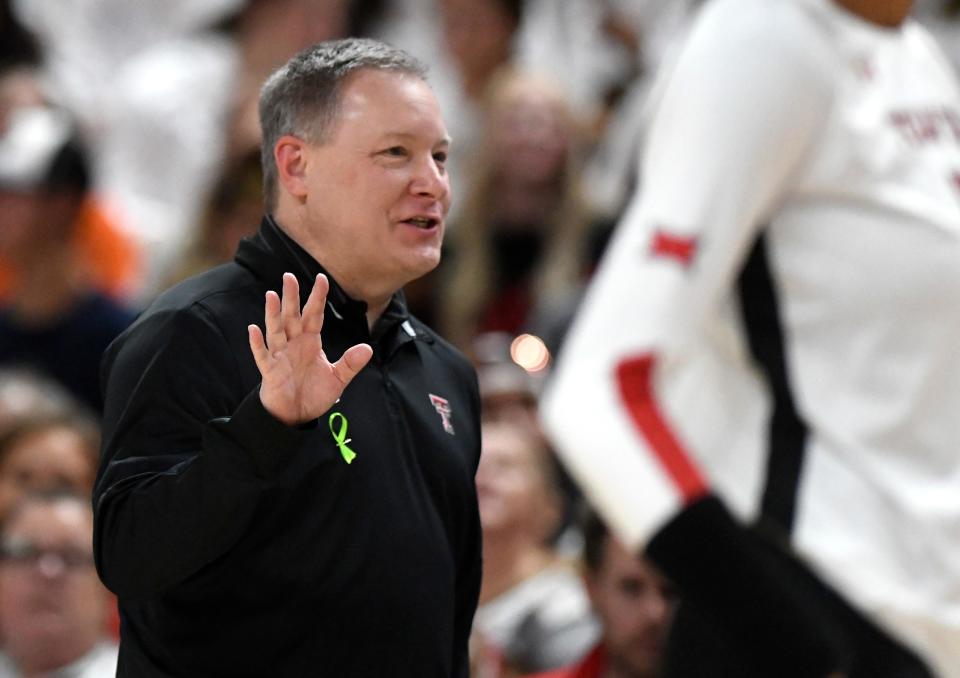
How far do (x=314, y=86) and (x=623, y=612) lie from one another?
2.01m

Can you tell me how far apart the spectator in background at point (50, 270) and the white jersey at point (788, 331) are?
3382 mm

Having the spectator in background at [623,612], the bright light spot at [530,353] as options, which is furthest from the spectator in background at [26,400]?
the spectator in background at [623,612]

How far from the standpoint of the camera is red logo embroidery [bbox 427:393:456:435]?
106 inches

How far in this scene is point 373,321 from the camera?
2646 mm

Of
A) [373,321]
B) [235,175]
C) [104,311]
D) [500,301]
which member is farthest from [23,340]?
[373,321]

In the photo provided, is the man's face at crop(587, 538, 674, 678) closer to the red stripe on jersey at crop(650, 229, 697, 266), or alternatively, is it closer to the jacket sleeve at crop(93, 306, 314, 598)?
the red stripe on jersey at crop(650, 229, 697, 266)

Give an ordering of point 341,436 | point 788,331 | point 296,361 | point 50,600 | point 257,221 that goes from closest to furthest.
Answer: point 296,361
point 341,436
point 788,331
point 50,600
point 257,221

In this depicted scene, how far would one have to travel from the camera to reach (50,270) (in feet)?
19.7

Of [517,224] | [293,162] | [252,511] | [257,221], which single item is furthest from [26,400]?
[252,511]

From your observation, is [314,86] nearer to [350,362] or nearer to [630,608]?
[350,362]

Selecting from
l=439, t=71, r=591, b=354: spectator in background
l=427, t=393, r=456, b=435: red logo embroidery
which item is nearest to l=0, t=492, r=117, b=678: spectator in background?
l=439, t=71, r=591, b=354: spectator in background

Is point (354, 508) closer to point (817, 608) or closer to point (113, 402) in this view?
point (113, 402)

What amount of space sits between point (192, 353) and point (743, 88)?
2.90 feet

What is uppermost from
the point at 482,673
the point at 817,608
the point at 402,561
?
the point at 402,561
